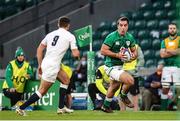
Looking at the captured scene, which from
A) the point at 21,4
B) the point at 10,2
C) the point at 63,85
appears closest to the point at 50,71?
the point at 63,85

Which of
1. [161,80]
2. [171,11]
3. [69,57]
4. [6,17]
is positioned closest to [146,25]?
[171,11]

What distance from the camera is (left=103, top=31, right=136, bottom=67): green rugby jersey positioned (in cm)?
1605

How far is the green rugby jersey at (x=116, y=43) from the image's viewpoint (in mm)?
16047

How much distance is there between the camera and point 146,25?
2636 cm

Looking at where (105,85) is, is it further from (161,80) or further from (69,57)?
(69,57)

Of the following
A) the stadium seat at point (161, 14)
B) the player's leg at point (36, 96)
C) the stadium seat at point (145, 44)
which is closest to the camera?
the player's leg at point (36, 96)

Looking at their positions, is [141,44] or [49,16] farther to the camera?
[49,16]

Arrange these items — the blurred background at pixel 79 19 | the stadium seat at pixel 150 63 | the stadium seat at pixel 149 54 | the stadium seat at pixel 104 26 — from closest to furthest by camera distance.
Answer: the stadium seat at pixel 150 63
the stadium seat at pixel 149 54
the blurred background at pixel 79 19
the stadium seat at pixel 104 26

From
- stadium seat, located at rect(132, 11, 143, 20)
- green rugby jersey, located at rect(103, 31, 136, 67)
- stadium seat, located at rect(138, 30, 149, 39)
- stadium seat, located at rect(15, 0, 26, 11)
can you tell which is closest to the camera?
green rugby jersey, located at rect(103, 31, 136, 67)

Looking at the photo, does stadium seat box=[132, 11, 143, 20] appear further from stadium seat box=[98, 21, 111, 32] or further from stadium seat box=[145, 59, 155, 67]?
stadium seat box=[145, 59, 155, 67]

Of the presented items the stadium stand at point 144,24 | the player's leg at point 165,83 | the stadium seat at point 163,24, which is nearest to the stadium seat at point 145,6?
the stadium stand at point 144,24

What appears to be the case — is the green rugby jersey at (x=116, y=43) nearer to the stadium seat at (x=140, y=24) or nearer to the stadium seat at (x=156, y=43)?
the stadium seat at (x=156, y=43)

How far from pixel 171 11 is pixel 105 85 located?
810 cm

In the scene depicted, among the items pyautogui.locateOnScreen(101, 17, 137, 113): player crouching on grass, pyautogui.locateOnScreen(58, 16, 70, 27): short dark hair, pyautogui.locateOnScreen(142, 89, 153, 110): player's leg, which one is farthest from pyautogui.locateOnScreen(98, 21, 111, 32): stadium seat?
pyautogui.locateOnScreen(58, 16, 70, 27): short dark hair
